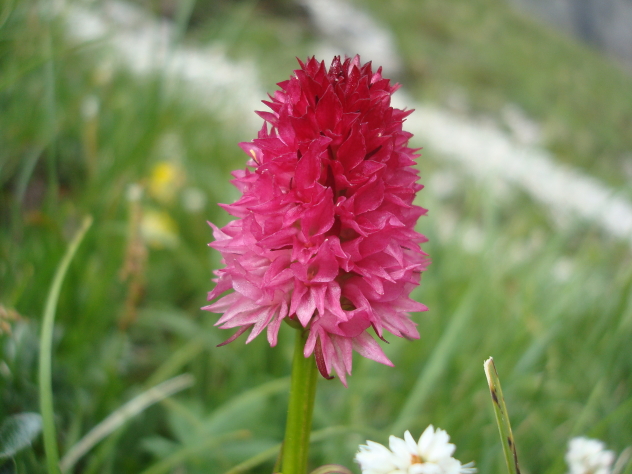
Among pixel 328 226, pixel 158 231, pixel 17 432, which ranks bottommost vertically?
pixel 17 432

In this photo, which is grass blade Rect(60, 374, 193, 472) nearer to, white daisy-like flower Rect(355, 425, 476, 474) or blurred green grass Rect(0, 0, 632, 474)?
blurred green grass Rect(0, 0, 632, 474)

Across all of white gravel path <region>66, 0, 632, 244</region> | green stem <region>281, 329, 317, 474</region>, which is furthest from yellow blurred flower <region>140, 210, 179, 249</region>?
green stem <region>281, 329, 317, 474</region>

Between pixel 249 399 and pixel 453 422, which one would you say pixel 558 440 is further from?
pixel 249 399

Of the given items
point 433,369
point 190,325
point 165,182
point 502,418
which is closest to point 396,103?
point 165,182

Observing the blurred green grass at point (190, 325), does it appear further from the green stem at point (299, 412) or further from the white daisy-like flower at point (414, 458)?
the white daisy-like flower at point (414, 458)

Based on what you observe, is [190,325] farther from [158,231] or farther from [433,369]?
[433,369]

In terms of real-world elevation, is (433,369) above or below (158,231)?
below

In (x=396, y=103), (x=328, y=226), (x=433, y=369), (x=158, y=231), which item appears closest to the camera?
(x=328, y=226)
